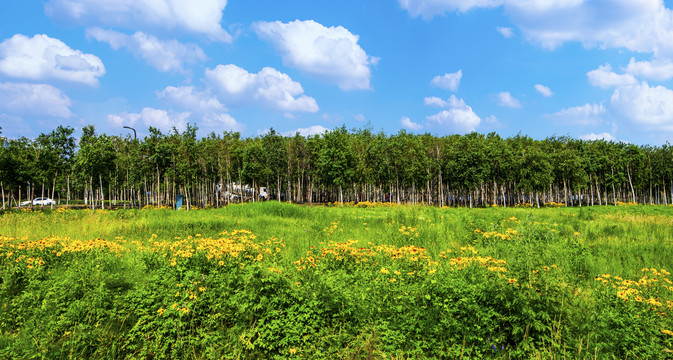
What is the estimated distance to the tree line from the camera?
1689 inches

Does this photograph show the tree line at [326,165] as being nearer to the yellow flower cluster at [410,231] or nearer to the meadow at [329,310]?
the yellow flower cluster at [410,231]

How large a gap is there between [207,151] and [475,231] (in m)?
51.7

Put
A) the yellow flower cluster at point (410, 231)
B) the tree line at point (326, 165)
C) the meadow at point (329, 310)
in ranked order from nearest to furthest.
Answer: the meadow at point (329, 310), the yellow flower cluster at point (410, 231), the tree line at point (326, 165)

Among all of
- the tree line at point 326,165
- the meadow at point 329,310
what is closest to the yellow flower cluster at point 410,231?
the meadow at point 329,310

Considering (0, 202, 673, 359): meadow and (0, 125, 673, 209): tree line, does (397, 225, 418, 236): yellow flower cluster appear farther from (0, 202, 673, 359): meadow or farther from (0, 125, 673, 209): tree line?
(0, 125, 673, 209): tree line

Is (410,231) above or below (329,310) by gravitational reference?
above

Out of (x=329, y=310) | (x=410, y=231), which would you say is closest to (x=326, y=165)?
(x=410, y=231)

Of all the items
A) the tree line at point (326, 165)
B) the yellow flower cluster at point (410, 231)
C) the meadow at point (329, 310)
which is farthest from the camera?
the tree line at point (326, 165)

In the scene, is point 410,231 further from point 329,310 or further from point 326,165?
point 326,165

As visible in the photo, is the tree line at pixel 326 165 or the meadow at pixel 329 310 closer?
the meadow at pixel 329 310

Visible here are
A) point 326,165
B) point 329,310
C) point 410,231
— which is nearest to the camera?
point 329,310

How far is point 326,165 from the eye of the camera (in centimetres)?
4300

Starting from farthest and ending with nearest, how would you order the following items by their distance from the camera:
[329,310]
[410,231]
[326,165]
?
[326,165], [410,231], [329,310]

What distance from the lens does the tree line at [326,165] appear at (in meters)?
42.9
